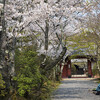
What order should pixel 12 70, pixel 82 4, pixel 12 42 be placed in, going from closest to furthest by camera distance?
pixel 12 70 < pixel 12 42 < pixel 82 4

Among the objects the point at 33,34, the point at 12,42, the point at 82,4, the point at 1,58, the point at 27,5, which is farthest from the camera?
the point at 33,34

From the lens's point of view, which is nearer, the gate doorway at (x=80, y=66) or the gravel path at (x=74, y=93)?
the gravel path at (x=74, y=93)

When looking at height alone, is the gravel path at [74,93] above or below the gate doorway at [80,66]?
below

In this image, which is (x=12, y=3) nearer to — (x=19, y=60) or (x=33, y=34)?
(x=19, y=60)

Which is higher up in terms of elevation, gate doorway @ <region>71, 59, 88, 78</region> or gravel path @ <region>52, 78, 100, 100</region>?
gate doorway @ <region>71, 59, 88, 78</region>

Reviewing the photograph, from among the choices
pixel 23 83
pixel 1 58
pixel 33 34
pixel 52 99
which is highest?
pixel 33 34

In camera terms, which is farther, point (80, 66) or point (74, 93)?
point (80, 66)

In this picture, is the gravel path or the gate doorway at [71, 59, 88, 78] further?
the gate doorway at [71, 59, 88, 78]

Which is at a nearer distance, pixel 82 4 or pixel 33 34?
pixel 82 4

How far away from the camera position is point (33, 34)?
1566cm

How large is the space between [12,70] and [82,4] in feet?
21.2

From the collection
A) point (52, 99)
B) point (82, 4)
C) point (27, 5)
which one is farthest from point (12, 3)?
point (52, 99)

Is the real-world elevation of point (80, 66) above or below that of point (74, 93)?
above

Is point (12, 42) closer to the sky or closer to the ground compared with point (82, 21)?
closer to the ground
